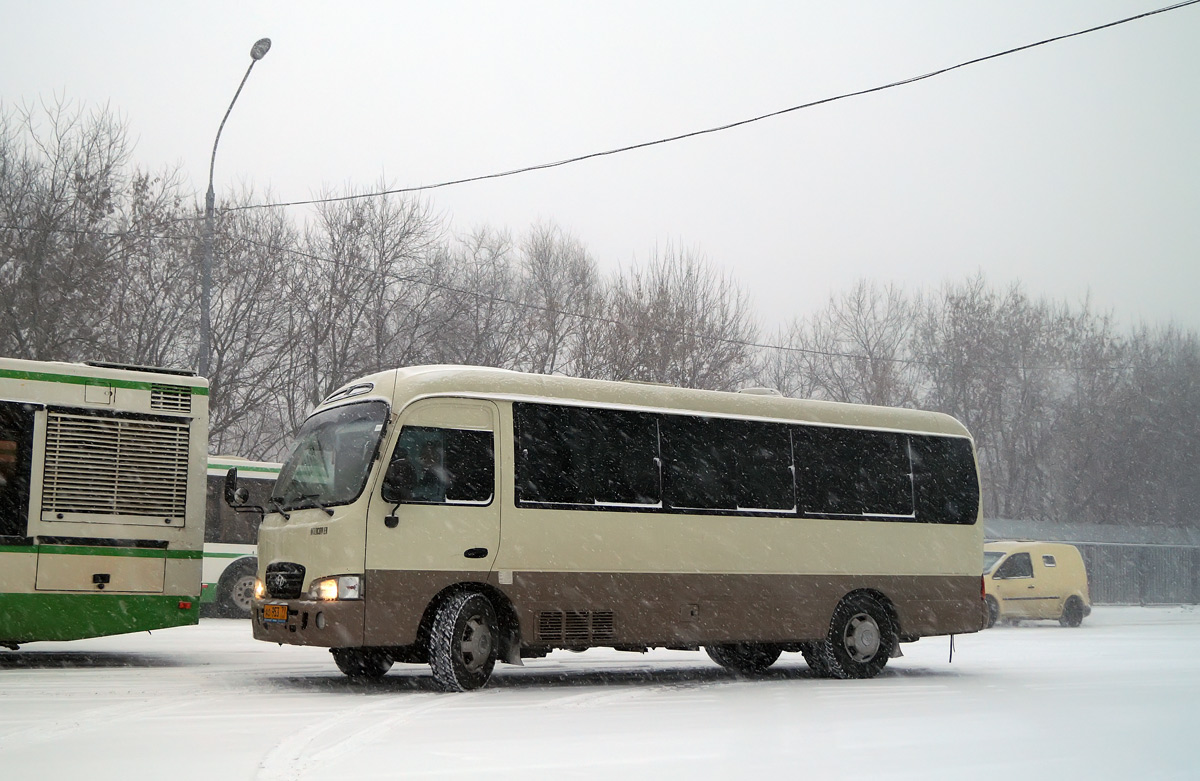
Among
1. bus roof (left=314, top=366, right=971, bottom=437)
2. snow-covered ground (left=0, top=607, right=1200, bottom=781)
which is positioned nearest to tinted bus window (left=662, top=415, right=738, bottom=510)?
bus roof (left=314, top=366, right=971, bottom=437)

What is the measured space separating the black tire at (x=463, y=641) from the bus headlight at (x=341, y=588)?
0.79 m

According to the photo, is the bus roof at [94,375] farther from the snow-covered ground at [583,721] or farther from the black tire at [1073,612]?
the black tire at [1073,612]

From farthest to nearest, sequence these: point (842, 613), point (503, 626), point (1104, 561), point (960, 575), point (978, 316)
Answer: point (978, 316), point (1104, 561), point (960, 575), point (842, 613), point (503, 626)

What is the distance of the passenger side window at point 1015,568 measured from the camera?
2914 centimetres

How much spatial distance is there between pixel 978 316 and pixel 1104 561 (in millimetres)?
14693

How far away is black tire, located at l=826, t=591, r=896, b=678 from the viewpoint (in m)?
14.0

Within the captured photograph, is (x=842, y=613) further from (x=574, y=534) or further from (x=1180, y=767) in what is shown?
(x=1180, y=767)

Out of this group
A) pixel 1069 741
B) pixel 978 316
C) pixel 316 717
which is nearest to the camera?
pixel 1069 741

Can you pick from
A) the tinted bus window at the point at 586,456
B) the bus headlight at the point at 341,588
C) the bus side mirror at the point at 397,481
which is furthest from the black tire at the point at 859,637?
the bus headlight at the point at 341,588

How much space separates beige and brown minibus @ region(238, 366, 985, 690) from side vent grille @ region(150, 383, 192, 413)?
175 cm

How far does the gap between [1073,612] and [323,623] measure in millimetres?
22626

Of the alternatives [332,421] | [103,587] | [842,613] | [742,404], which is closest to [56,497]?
[103,587]

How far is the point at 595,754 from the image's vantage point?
7766mm

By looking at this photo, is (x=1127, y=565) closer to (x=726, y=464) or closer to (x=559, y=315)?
(x=559, y=315)
